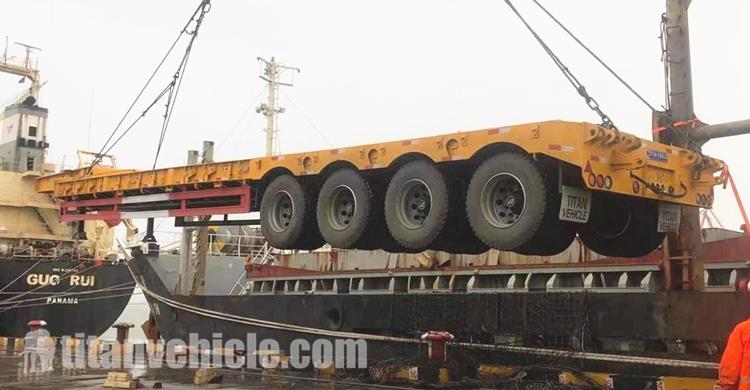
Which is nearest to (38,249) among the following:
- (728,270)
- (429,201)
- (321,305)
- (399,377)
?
(321,305)

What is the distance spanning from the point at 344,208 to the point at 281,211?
3.55ft

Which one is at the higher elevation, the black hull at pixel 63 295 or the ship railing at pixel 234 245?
the ship railing at pixel 234 245

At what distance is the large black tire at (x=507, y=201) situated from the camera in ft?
21.9

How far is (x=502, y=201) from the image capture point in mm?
7152

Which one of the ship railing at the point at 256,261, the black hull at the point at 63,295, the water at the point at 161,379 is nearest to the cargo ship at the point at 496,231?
the water at the point at 161,379

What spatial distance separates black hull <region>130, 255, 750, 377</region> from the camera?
7.09m

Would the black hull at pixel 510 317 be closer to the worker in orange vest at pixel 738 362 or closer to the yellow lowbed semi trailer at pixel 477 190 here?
the yellow lowbed semi trailer at pixel 477 190

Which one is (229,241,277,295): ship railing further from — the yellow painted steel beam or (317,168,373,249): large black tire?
(317,168,373,249): large black tire

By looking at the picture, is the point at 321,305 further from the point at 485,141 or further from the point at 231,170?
the point at 485,141

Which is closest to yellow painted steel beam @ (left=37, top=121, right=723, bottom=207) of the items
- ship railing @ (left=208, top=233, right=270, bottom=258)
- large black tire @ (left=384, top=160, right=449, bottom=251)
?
large black tire @ (left=384, top=160, right=449, bottom=251)

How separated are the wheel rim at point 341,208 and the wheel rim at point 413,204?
31.6 inches

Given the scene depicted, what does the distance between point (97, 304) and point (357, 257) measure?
43.5ft

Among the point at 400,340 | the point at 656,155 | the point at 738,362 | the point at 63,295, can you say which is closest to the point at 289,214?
the point at 400,340

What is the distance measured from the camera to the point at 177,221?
1192 cm
